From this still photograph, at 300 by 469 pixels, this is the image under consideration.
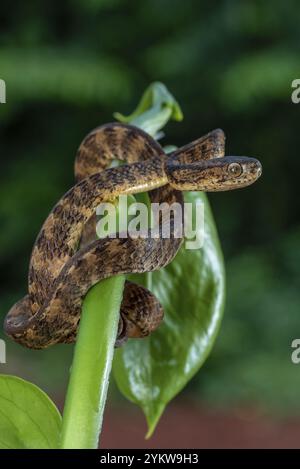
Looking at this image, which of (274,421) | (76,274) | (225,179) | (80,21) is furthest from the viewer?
(80,21)

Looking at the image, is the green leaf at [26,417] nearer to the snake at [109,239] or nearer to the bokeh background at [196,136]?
the snake at [109,239]

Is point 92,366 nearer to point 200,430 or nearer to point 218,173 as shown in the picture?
point 218,173

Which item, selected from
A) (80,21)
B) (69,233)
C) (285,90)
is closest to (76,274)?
(69,233)

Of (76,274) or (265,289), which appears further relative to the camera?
(265,289)

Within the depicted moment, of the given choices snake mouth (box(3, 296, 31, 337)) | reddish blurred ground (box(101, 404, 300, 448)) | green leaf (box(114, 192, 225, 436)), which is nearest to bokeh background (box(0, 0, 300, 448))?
reddish blurred ground (box(101, 404, 300, 448))

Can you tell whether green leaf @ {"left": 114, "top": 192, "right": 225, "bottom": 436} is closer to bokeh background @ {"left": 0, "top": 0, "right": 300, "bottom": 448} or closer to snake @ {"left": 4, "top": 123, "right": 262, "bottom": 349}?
snake @ {"left": 4, "top": 123, "right": 262, "bottom": 349}
